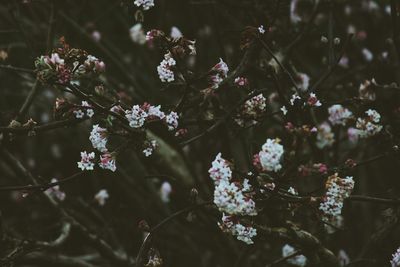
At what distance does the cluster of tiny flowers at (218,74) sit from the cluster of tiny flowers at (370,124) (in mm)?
917

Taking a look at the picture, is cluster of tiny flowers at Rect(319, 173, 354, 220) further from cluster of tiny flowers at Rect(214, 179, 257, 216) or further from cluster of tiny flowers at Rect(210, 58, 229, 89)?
cluster of tiny flowers at Rect(210, 58, 229, 89)

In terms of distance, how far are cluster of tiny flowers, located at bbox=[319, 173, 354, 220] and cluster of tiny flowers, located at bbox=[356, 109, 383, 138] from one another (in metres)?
0.80

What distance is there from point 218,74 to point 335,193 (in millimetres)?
848

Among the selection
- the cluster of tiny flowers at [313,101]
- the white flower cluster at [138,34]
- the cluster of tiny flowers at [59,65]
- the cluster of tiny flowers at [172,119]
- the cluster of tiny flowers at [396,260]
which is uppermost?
the white flower cluster at [138,34]

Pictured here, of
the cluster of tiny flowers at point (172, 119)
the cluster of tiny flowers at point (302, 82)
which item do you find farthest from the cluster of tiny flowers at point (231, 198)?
the cluster of tiny flowers at point (302, 82)

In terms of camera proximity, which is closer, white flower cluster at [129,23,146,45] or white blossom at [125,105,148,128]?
white blossom at [125,105,148,128]

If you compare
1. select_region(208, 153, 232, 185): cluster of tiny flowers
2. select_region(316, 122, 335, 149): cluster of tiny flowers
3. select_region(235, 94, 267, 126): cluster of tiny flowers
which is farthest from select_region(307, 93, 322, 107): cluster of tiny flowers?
select_region(316, 122, 335, 149): cluster of tiny flowers

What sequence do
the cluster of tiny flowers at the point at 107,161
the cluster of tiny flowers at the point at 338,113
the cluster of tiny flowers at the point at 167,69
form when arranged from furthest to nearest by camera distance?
the cluster of tiny flowers at the point at 338,113 → the cluster of tiny flowers at the point at 167,69 → the cluster of tiny flowers at the point at 107,161

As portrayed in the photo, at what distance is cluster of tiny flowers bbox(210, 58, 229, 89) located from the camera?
2.65m

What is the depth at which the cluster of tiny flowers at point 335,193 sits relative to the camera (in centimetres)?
A: 233

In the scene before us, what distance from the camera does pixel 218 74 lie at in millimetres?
2695

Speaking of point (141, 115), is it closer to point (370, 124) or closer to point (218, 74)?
point (218, 74)

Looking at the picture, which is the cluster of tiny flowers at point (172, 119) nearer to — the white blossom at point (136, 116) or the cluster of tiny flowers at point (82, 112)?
the white blossom at point (136, 116)

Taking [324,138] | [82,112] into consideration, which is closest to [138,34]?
[324,138]
